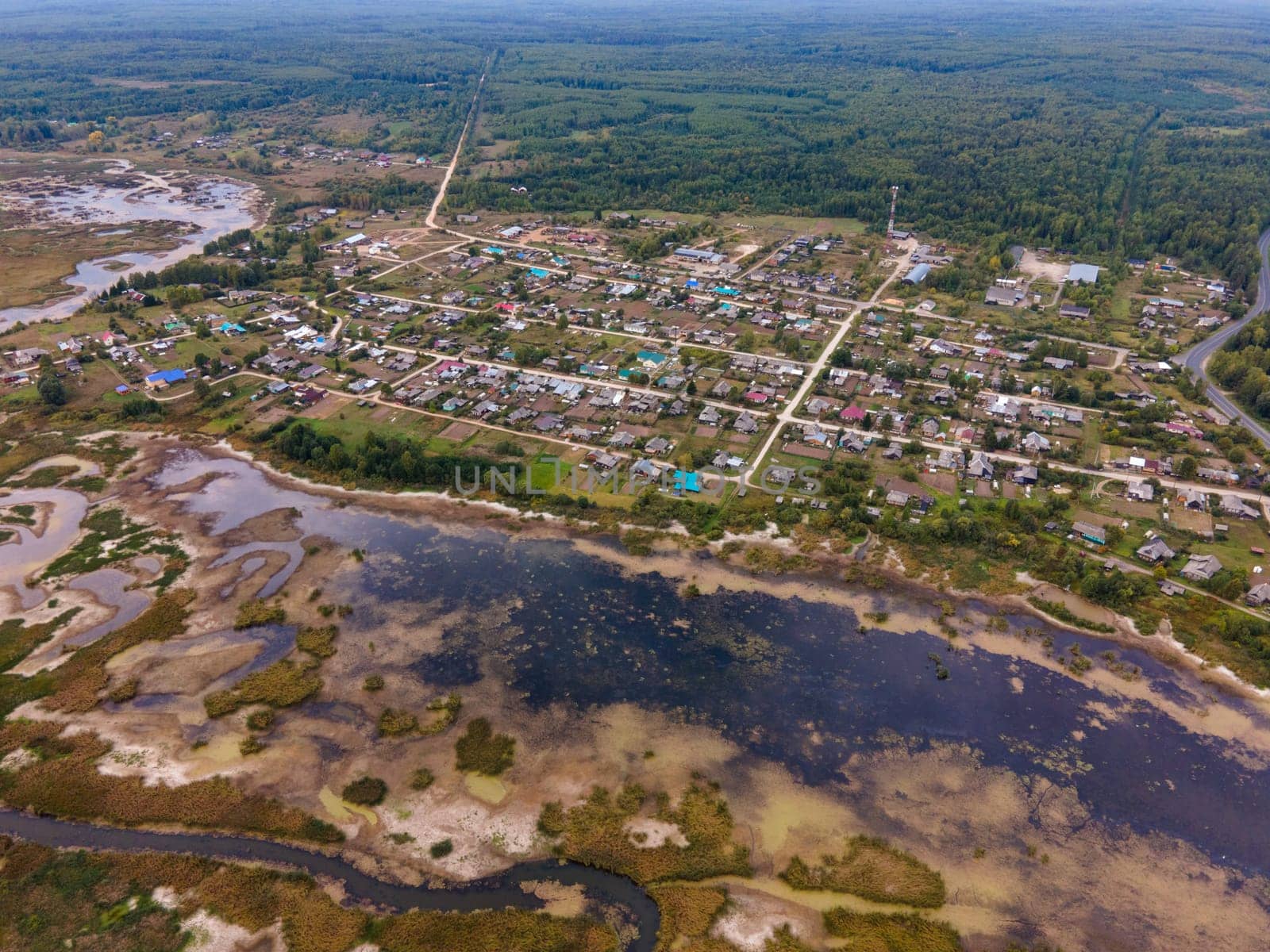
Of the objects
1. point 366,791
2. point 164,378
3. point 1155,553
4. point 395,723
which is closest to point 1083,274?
point 1155,553

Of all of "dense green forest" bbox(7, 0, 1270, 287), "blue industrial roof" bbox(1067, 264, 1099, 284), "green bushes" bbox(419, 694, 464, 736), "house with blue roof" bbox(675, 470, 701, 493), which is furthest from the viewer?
"dense green forest" bbox(7, 0, 1270, 287)

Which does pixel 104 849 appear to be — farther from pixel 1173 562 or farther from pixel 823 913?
pixel 1173 562

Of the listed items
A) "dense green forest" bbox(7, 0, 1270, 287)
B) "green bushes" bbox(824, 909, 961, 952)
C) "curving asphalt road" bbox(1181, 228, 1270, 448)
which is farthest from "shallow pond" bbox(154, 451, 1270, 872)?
"dense green forest" bbox(7, 0, 1270, 287)

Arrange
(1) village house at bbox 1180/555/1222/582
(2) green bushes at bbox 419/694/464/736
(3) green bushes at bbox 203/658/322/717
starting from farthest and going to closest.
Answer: (1) village house at bbox 1180/555/1222/582 < (3) green bushes at bbox 203/658/322/717 < (2) green bushes at bbox 419/694/464/736

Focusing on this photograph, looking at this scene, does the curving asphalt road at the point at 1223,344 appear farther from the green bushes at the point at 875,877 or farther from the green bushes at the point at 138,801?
the green bushes at the point at 138,801

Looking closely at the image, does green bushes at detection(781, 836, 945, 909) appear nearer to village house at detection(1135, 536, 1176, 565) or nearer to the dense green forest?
village house at detection(1135, 536, 1176, 565)

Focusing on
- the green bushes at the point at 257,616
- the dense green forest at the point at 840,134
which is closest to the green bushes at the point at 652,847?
the green bushes at the point at 257,616
